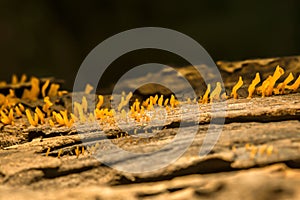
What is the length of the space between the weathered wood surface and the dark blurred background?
370cm

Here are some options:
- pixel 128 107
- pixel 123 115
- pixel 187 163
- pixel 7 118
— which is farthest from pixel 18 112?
pixel 187 163

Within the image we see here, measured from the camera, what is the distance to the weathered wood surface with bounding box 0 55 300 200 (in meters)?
1.91

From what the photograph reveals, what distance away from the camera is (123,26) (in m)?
6.66

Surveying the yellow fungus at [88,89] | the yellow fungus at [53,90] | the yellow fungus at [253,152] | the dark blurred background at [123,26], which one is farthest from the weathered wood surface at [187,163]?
the dark blurred background at [123,26]

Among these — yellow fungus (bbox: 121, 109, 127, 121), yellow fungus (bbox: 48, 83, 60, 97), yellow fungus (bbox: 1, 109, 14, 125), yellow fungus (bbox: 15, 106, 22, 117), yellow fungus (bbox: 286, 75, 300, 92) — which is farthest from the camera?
yellow fungus (bbox: 48, 83, 60, 97)

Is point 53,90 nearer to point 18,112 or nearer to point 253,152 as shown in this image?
point 18,112

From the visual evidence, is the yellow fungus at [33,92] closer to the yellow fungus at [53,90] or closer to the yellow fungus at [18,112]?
the yellow fungus at [53,90]

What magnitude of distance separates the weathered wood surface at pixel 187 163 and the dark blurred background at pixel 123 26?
3.70 metres

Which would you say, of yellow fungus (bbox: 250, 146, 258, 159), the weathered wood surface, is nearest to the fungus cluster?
the weathered wood surface

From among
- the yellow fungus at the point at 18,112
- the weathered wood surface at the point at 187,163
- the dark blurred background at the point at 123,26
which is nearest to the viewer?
the weathered wood surface at the point at 187,163

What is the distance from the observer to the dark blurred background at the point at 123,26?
645cm

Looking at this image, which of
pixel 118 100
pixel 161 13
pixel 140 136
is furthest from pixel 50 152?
pixel 161 13

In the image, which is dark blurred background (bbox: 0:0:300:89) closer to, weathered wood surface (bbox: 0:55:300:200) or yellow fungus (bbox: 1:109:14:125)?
yellow fungus (bbox: 1:109:14:125)

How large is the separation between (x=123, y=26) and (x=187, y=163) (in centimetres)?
490
